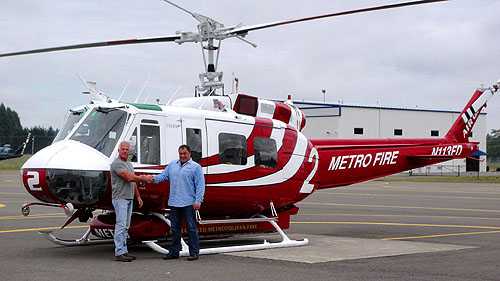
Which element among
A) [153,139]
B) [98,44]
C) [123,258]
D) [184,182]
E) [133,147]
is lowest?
[123,258]

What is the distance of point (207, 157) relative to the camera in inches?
507

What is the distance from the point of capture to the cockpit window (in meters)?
12.1

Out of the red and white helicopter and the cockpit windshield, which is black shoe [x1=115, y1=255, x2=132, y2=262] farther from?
the cockpit windshield

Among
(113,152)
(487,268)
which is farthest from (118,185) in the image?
(487,268)

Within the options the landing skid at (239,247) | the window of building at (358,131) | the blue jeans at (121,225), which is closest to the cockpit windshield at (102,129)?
the blue jeans at (121,225)

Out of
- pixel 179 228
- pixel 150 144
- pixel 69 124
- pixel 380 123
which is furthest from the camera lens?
pixel 380 123

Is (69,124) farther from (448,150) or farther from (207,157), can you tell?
(448,150)

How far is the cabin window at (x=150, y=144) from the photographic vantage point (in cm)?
1203

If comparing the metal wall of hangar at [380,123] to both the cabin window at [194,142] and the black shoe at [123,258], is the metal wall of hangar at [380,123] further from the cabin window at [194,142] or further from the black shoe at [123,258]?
the black shoe at [123,258]

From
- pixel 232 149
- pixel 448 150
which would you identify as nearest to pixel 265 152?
pixel 232 149

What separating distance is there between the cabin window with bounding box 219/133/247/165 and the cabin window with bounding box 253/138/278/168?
0.34 m

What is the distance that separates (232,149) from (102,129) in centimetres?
266

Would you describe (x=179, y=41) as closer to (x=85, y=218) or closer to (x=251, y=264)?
(x=85, y=218)

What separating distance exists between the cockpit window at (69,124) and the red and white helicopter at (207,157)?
0.08ft
